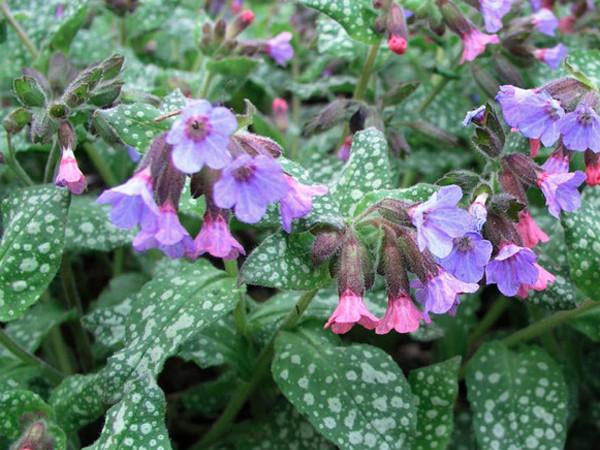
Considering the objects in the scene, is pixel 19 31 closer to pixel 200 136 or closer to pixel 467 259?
pixel 200 136

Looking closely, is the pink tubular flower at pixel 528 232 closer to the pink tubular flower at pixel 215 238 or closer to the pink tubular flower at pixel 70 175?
the pink tubular flower at pixel 215 238

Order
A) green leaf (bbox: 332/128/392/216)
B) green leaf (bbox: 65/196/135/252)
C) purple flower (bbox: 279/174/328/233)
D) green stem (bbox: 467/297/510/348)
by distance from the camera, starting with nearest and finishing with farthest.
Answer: purple flower (bbox: 279/174/328/233)
green leaf (bbox: 332/128/392/216)
green leaf (bbox: 65/196/135/252)
green stem (bbox: 467/297/510/348)

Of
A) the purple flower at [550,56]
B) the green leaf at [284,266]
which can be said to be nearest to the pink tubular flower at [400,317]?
the green leaf at [284,266]

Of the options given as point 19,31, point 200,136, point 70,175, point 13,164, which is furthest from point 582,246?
point 19,31

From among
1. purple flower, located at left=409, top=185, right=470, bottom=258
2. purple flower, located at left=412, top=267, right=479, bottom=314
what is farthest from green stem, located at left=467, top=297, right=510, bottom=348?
purple flower, located at left=409, top=185, right=470, bottom=258

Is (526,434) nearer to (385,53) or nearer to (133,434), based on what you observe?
(133,434)

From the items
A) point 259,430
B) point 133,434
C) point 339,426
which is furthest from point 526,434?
point 133,434

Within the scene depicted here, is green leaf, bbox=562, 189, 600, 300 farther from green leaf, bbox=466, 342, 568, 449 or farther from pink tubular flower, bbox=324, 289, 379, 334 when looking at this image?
pink tubular flower, bbox=324, 289, 379, 334
